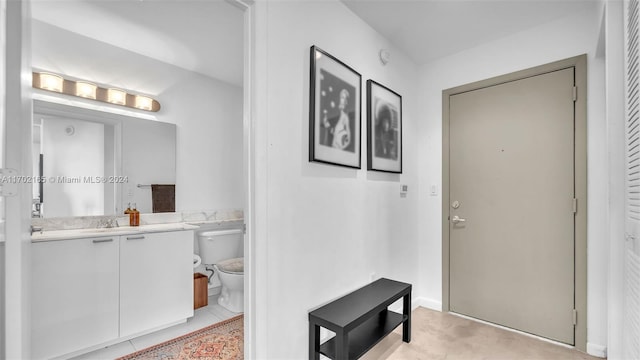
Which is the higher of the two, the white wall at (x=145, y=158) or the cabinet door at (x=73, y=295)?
the white wall at (x=145, y=158)

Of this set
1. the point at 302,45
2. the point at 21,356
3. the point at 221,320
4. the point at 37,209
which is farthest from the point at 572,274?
the point at 37,209

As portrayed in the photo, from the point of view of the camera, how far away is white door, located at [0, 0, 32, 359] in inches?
36.8

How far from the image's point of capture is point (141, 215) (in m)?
2.79

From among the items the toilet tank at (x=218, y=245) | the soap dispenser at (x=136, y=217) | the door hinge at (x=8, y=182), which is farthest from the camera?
the toilet tank at (x=218, y=245)

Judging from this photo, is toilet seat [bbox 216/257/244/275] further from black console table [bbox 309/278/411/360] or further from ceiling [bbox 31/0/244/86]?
ceiling [bbox 31/0/244/86]

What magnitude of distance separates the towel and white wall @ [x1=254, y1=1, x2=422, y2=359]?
1.85 m

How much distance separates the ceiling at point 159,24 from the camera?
2.15 metres

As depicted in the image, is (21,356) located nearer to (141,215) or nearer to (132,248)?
(132,248)

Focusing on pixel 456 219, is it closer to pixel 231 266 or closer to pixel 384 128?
pixel 384 128

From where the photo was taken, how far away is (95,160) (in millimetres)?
2564

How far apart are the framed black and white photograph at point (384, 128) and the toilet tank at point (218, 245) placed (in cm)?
175

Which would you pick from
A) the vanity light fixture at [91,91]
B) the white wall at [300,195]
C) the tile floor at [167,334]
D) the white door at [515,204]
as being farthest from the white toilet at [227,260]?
the white door at [515,204]

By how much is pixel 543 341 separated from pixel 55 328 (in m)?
3.36

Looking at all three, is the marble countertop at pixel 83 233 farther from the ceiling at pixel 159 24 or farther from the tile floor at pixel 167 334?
the ceiling at pixel 159 24
